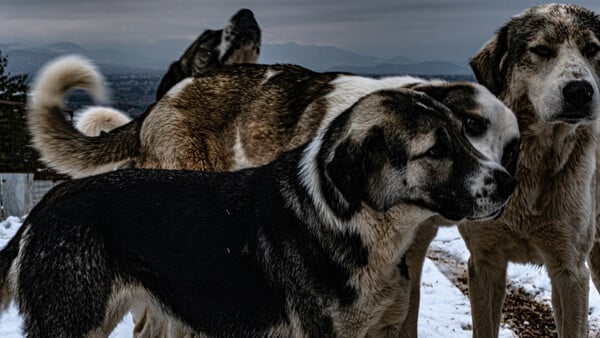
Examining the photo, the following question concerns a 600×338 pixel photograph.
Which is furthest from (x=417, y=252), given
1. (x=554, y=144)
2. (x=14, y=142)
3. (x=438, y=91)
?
(x=14, y=142)

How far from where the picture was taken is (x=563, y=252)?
191 inches

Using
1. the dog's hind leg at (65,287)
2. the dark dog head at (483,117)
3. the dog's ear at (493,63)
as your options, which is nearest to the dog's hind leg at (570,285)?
the dark dog head at (483,117)

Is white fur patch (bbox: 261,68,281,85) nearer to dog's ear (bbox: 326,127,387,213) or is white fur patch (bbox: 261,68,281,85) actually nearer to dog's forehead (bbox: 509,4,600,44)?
dog's forehead (bbox: 509,4,600,44)

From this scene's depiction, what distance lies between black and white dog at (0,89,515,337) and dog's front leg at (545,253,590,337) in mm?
1393

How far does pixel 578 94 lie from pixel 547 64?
355 millimetres

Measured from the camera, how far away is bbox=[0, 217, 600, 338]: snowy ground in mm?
6918

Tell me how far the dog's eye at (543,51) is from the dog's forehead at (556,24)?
0.05 meters

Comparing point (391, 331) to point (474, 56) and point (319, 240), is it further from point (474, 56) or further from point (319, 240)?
point (474, 56)

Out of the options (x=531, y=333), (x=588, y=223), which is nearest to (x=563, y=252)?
(x=588, y=223)

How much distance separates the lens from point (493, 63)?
510cm

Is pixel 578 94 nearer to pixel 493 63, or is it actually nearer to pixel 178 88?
pixel 493 63

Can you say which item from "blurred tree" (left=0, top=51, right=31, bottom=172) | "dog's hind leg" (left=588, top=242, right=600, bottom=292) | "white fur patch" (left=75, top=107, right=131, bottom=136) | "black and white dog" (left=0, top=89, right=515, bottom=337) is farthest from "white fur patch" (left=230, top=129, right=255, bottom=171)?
"blurred tree" (left=0, top=51, right=31, bottom=172)

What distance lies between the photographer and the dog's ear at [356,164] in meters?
3.73

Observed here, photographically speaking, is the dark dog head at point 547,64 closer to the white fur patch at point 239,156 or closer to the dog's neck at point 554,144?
the dog's neck at point 554,144
